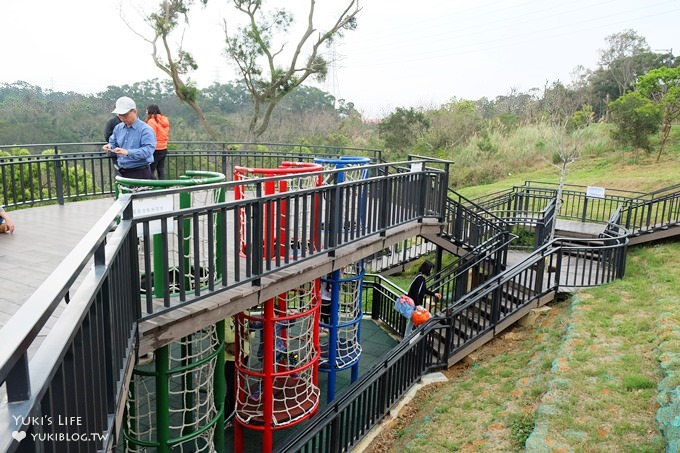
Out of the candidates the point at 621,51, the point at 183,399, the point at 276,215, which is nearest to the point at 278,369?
the point at 183,399

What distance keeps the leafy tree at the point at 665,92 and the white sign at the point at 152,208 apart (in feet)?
82.8

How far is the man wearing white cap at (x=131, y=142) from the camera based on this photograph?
18.0 ft

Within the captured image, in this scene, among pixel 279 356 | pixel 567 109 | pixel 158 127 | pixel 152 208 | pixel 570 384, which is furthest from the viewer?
pixel 567 109

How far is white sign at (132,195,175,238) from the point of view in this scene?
356 centimetres

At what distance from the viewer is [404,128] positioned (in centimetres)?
3347

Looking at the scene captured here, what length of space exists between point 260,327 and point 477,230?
5921 mm

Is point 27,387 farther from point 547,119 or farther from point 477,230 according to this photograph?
point 547,119

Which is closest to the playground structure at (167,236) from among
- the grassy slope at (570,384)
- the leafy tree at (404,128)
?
the grassy slope at (570,384)

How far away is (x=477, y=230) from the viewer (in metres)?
11.6

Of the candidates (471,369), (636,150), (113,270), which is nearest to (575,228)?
(471,369)

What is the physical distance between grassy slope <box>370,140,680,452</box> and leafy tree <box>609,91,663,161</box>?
1519cm

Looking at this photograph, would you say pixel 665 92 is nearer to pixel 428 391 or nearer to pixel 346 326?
pixel 428 391

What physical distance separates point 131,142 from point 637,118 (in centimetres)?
2457

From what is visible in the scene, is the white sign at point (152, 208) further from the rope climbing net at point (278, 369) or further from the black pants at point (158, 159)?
the black pants at point (158, 159)
